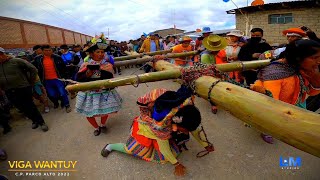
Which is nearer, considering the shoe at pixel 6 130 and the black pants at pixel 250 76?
the black pants at pixel 250 76

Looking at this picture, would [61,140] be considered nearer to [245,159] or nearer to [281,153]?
[245,159]

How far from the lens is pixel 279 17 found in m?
11.5

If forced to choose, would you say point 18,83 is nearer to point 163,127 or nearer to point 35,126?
point 35,126

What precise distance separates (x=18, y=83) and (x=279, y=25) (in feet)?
42.6

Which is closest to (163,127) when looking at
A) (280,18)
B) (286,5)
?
(286,5)

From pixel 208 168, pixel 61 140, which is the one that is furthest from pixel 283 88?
pixel 61 140

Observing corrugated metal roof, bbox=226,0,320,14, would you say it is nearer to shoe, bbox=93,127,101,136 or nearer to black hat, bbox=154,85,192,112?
black hat, bbox=154,85,192,112

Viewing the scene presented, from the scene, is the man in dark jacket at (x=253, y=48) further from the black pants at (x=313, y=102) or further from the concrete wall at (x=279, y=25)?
the concrete wall at (x=279, y=25)

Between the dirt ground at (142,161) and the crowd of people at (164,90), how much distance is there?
0.18 metres

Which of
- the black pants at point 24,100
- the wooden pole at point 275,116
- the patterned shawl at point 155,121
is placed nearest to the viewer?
the wooden pole at point 275,116

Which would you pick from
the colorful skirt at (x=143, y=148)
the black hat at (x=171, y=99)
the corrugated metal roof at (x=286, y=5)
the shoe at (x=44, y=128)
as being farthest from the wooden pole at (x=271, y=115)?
the corrugated metal roof at (x=286, y=5)

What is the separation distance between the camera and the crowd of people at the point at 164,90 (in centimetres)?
206

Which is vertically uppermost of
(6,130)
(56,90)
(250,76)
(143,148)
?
(250,76)

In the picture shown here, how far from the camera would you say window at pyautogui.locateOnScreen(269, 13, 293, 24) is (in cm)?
1112
